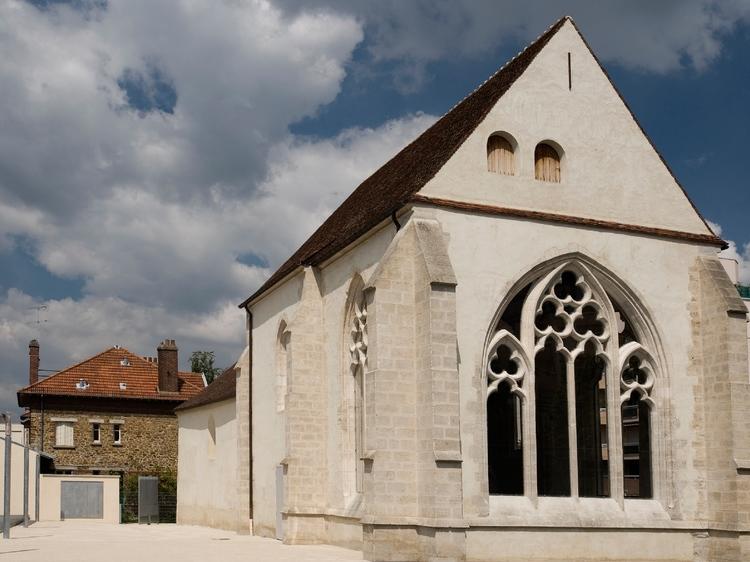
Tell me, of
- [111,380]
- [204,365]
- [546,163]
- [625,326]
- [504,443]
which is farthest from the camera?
[204,365]

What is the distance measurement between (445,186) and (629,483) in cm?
2547

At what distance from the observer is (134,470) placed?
5128 cm

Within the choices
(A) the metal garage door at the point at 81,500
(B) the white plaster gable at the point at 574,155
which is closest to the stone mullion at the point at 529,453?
(B) the white plaster gable at the point at 574,155

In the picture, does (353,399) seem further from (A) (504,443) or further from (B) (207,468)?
(B) (207,468)

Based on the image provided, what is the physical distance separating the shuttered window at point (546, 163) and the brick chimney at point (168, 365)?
1448 inches

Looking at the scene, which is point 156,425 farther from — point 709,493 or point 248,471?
point 709,493

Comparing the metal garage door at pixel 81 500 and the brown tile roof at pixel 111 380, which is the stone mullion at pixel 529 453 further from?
the brown tile roof at pixel 111 380

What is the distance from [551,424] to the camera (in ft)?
88.0

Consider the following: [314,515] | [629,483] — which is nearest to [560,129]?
[314,515]

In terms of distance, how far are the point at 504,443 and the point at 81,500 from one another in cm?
2211

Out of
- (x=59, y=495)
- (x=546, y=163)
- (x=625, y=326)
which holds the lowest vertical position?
(x=59, y=495)

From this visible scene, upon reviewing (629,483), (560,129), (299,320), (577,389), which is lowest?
(629,483)

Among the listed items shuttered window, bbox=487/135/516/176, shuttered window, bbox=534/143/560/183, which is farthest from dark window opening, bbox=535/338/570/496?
shuttered window, bbox=487/135/516/176

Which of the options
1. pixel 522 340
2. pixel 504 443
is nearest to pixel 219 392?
pixel 504 443
